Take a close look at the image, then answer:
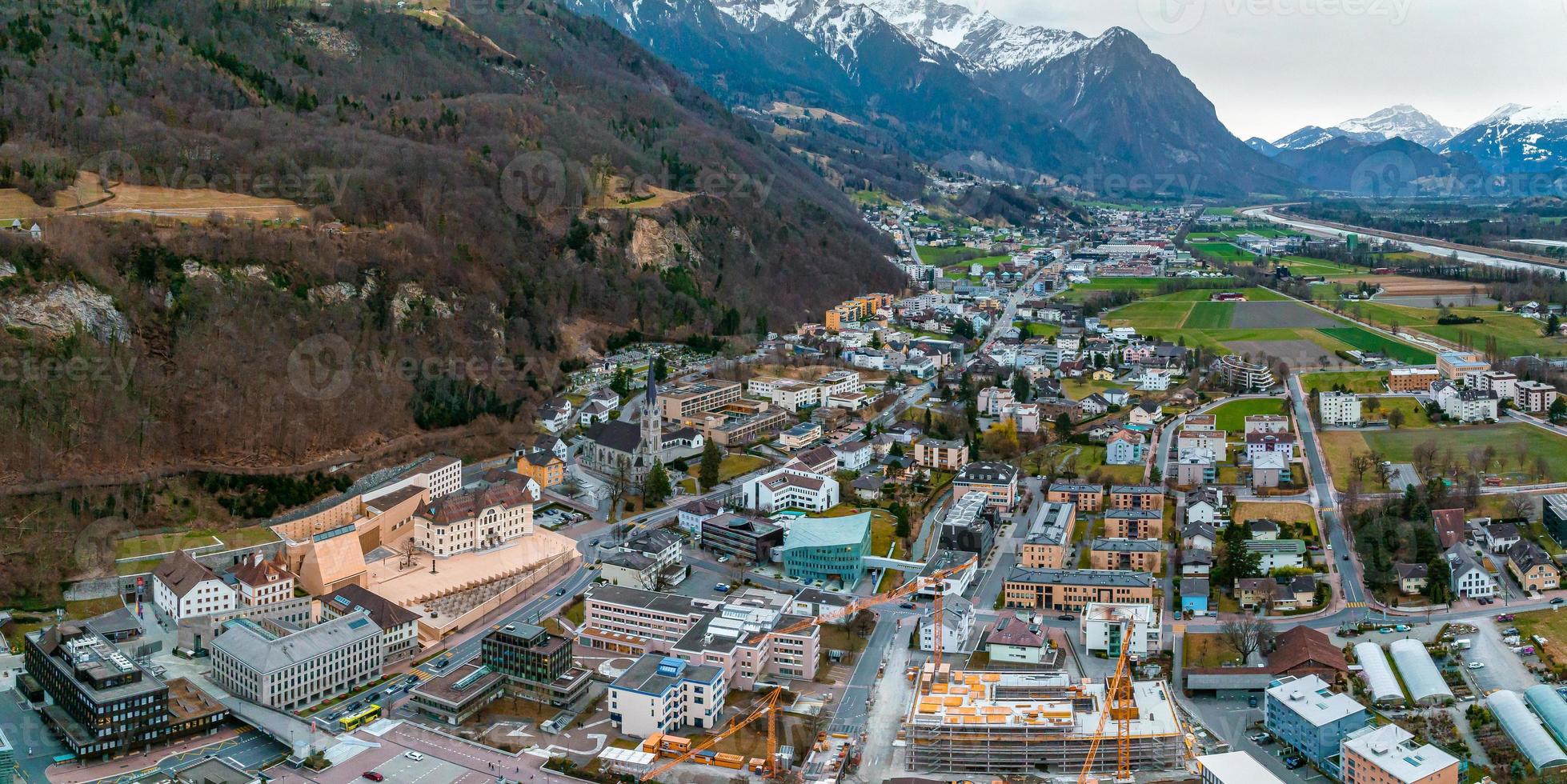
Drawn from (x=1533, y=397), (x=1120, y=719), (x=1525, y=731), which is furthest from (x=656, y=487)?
(x=1533, y=397)

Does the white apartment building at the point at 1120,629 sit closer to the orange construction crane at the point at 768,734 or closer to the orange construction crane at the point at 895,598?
the orange construction crane at the point at 895,598

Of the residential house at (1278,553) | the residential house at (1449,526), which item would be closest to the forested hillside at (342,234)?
the residential house at (1278,553)

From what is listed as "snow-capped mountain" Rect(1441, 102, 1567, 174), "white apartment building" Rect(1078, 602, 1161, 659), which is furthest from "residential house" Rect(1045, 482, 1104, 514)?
"snow-capped mountain" Rect(1441, 102, 1567, 174)

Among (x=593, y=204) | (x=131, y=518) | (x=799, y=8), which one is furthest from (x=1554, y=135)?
(x=131, y=518)

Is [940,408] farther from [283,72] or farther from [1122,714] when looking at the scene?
[283,72]

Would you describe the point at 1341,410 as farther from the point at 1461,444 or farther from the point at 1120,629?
the point at 1120,629

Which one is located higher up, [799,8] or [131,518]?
[799,8]
